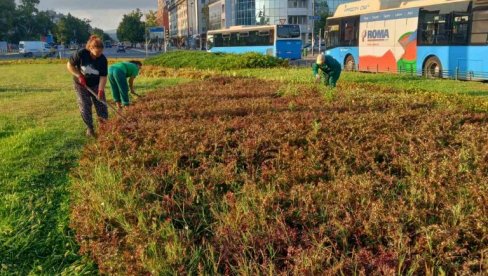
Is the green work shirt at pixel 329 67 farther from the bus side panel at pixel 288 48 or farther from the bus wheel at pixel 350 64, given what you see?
the bus side panel at pixel 288 48

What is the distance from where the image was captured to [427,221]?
314 centimetres

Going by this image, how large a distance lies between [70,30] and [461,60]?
83.3 metres

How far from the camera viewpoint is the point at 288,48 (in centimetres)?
3206

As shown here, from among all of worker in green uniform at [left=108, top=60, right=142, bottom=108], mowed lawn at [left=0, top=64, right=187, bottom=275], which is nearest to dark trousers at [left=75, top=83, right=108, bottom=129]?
mowed lawn at [left=0, top=64, right=187, bottom=275]

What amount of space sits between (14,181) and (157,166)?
1.86m

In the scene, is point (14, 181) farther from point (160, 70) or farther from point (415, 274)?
point (160, 70)

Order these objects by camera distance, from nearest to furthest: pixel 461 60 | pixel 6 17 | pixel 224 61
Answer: pixel 461 60
pixel 224 61
pixel 6 17

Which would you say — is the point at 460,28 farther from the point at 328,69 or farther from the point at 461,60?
the point at 328,69

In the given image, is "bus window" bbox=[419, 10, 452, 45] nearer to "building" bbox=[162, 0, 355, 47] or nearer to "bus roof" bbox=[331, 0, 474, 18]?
"bus roof" bbox=[331, 0, 474, 18]

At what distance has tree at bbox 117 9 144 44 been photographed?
8900cm

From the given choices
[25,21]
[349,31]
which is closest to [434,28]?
[349,31]

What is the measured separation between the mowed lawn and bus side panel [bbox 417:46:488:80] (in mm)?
13227

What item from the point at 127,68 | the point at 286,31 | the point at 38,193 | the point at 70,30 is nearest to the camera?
the point at 38,193

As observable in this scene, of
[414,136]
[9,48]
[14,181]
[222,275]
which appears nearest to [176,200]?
[222,275]
